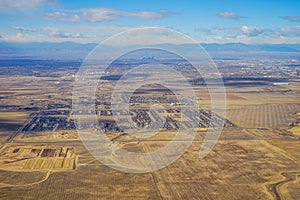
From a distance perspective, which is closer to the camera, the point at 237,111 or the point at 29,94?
the point at 237,111

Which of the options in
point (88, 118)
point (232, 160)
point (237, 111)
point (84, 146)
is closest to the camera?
point (232, 160)

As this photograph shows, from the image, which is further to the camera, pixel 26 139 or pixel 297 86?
pixel 297 86

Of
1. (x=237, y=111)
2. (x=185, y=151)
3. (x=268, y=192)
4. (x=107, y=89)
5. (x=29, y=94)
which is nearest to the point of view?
(x=268, y=192)

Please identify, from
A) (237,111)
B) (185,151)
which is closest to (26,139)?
(185,151)

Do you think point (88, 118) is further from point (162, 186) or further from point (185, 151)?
point (162, 186)

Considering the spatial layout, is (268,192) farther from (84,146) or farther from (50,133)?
(50,133)

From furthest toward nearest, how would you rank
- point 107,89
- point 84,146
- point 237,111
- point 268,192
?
point 107,89 → point 237,111 → point 84,146 → point 268,192

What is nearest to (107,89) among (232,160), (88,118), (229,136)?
(88,118)

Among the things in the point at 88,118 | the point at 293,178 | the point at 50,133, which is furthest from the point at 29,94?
the point at 293,178

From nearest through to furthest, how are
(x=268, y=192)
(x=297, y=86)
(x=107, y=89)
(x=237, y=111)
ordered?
(x=268, y=192)
(x=237, y=111)
(x=107, y=89)
(x=297, y=86)
